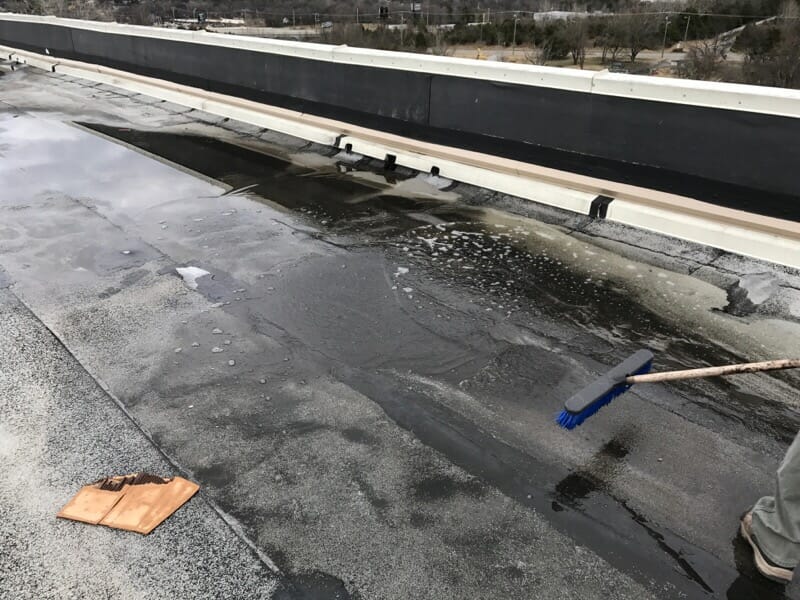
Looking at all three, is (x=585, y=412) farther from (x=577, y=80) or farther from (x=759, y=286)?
(x=577, y=80)

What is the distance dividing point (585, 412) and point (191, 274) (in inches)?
143

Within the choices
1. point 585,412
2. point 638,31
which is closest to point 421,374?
point 585,412

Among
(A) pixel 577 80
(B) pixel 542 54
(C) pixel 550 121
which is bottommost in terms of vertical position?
(C) pixel 550 121

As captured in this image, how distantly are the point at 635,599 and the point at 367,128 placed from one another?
7.80 m

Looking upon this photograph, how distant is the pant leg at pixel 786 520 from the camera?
2551 millimetres

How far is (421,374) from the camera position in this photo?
4066 millimetres

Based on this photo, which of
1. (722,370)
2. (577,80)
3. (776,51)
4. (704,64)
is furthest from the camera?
(704,64)

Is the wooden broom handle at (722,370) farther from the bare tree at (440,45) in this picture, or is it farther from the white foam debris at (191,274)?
the bare tree at (440,45)

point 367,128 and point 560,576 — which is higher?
point 367,128

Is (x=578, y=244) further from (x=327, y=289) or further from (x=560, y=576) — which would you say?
(x=560, y=576)

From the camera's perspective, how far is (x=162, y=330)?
460cm

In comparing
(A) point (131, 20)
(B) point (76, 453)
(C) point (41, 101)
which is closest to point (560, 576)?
(B) point (76, 453)

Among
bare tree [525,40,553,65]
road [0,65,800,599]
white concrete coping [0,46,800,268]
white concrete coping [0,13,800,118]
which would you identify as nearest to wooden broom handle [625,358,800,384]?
road [0,65,800,599]

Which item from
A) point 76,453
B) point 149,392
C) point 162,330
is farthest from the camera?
point 162,330
